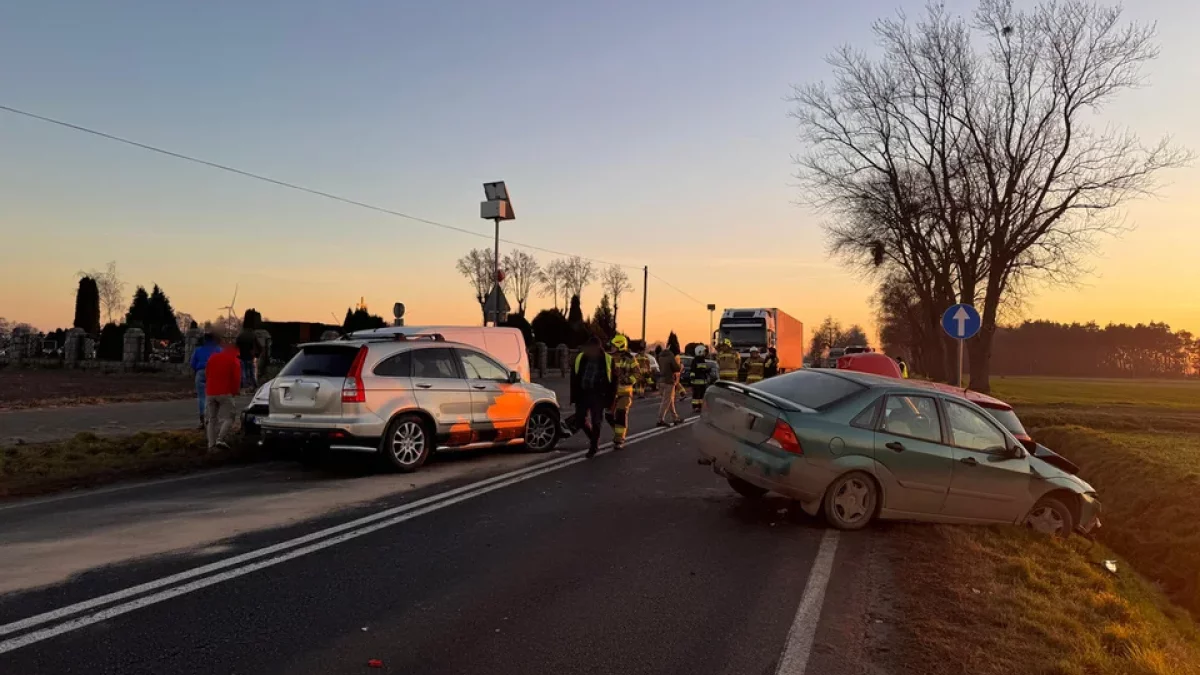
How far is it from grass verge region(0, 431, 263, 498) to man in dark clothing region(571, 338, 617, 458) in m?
4.82

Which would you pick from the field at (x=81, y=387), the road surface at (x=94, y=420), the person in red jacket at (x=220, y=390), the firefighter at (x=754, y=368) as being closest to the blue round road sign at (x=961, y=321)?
the firefighter at (x=754, y=368)

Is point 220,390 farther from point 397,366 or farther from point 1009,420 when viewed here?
point 1009,420

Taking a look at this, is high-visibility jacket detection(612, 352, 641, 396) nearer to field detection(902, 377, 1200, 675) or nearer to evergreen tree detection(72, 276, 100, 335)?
field detection(902, 377, 1200, 675)

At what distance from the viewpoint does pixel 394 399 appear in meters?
9.81

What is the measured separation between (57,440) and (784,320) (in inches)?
1249

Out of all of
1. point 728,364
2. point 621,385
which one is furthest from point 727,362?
point 621,385

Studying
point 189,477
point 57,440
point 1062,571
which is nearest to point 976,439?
point 1062,571

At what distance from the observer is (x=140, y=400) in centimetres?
1869

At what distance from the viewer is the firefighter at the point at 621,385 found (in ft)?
41.7

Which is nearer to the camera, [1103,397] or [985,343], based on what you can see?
[985,343]

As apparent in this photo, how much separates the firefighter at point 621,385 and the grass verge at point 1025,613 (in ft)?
19.2

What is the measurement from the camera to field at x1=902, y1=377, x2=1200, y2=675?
14.3 feet

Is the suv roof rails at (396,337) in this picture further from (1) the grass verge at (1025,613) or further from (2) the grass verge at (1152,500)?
(2) the grass verge at (1152,500)

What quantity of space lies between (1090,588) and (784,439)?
2.57 metres
